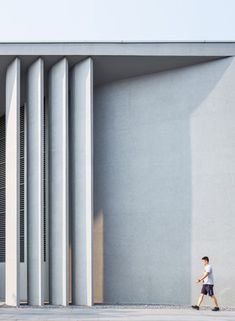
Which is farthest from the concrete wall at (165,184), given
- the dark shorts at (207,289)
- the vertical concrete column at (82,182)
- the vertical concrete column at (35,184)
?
the vertical concrete column at (35,184)

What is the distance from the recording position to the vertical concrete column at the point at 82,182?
2023 cm

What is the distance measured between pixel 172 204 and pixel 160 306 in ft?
9.60

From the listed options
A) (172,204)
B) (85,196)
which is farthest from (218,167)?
(85,196)

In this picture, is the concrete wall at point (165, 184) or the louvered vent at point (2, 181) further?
the louvered vent at point (2, 181)

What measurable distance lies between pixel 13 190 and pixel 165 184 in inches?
173

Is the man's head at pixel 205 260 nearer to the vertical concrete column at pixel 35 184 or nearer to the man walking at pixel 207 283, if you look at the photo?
the man walking at pixel 207 283

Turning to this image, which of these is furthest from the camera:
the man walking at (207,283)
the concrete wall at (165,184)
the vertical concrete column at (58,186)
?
the concrete wall at (165,184)

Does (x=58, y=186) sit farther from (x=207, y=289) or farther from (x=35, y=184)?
(x=207, y=289)

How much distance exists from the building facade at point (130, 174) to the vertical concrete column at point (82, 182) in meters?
0.03

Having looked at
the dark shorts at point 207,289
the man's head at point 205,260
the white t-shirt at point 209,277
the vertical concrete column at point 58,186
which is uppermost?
the vertical concrete column at point 58,186

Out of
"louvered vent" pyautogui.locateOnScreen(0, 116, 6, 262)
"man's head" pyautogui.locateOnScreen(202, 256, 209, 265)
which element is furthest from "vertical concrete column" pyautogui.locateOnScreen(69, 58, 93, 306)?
"louvered vent" pyautogui.locateOnScreen(0, 116, 6, 262)

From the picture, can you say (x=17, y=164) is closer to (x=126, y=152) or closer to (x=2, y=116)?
(x=126, y=152)

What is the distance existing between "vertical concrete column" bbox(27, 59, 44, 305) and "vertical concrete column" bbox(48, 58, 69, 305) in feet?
1.51

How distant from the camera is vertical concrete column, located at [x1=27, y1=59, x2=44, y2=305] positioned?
20.0m
